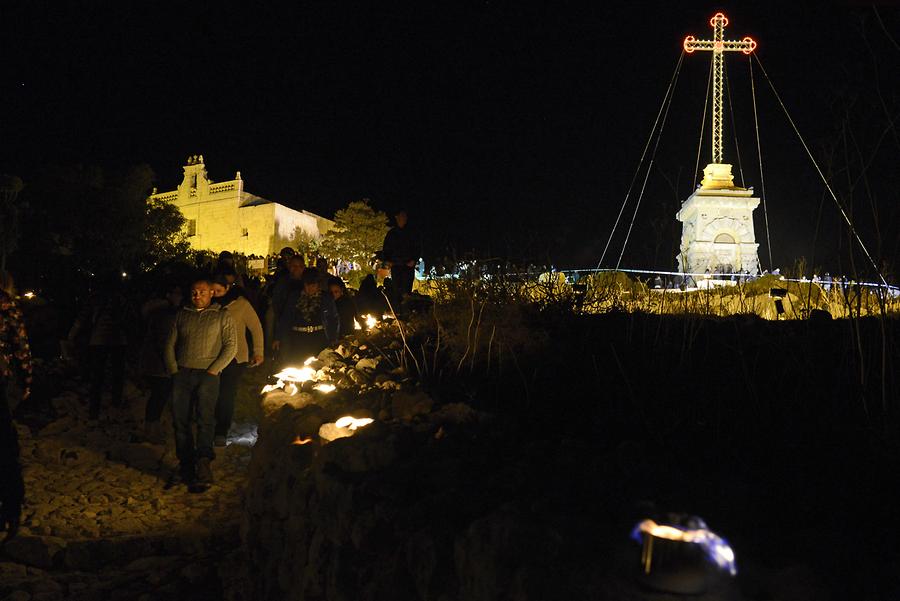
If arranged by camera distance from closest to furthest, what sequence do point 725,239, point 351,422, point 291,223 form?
point 351,422 → point 725,239 → point 291,223

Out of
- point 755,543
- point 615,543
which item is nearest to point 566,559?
point 615,543

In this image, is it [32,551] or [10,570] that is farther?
[32,551]

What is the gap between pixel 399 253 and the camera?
331 inches

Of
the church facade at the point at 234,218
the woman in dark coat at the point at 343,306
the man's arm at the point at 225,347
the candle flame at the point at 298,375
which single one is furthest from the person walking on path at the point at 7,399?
the church facade at the point at 234,218

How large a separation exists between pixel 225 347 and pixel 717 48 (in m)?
19.2

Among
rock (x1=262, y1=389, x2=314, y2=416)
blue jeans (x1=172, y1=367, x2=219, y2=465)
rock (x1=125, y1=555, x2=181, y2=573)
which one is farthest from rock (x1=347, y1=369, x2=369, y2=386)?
rock (x1=125, y1=555, x2=181, y2=573)

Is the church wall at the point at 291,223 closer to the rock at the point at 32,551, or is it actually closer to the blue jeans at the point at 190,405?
the blue jeans at the point at 190,405

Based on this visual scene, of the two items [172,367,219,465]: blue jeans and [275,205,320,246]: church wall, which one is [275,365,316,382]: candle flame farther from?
[275,205,320,246]: church wall

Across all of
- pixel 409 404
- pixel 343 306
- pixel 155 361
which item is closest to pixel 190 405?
pixel 155 361

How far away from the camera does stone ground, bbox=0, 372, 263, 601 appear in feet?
12.6

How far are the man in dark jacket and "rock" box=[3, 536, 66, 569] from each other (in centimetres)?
484

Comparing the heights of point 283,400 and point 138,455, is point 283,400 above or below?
above

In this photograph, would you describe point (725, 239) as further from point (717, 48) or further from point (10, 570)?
point (10, 570)

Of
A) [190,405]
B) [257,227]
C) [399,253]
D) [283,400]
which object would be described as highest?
[257,227]
